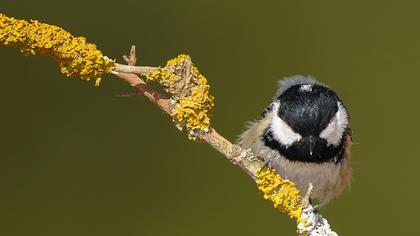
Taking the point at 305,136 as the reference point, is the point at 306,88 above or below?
above

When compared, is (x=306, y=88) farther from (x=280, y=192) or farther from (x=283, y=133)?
(x=280, y=192)

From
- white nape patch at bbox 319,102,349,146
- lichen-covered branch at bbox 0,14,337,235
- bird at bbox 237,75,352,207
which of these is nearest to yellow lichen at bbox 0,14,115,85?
lichen-covered branch at bbox 0,14,337,235

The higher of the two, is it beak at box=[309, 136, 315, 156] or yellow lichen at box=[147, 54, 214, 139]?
beak at box=[309, 136, 315, 156]

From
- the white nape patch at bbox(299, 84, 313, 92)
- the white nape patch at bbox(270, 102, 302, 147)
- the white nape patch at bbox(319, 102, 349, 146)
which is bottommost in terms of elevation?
the white nape patch at bbox(270, 102, 302, 147)

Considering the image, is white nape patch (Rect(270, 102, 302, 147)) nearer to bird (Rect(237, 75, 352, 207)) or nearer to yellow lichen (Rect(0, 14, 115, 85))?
bird (Rect(237, 75, 352, 207))

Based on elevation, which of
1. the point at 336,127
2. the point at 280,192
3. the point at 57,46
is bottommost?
the point at 280,192

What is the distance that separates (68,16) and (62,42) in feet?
3.08

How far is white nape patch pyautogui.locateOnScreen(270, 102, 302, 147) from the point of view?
132 cm

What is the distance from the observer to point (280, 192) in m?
1.06

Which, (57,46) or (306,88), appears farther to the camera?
(306,88)

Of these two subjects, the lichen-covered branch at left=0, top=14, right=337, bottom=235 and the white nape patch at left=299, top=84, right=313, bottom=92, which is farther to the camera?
the white nape patch at left=299, top=84, right=313, bottom=92

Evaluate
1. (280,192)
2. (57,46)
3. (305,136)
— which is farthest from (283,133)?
(57,46)

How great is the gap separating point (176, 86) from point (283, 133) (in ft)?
1.13

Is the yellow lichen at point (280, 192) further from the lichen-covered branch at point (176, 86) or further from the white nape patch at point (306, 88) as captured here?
the white nape patch at point (306, 88)
